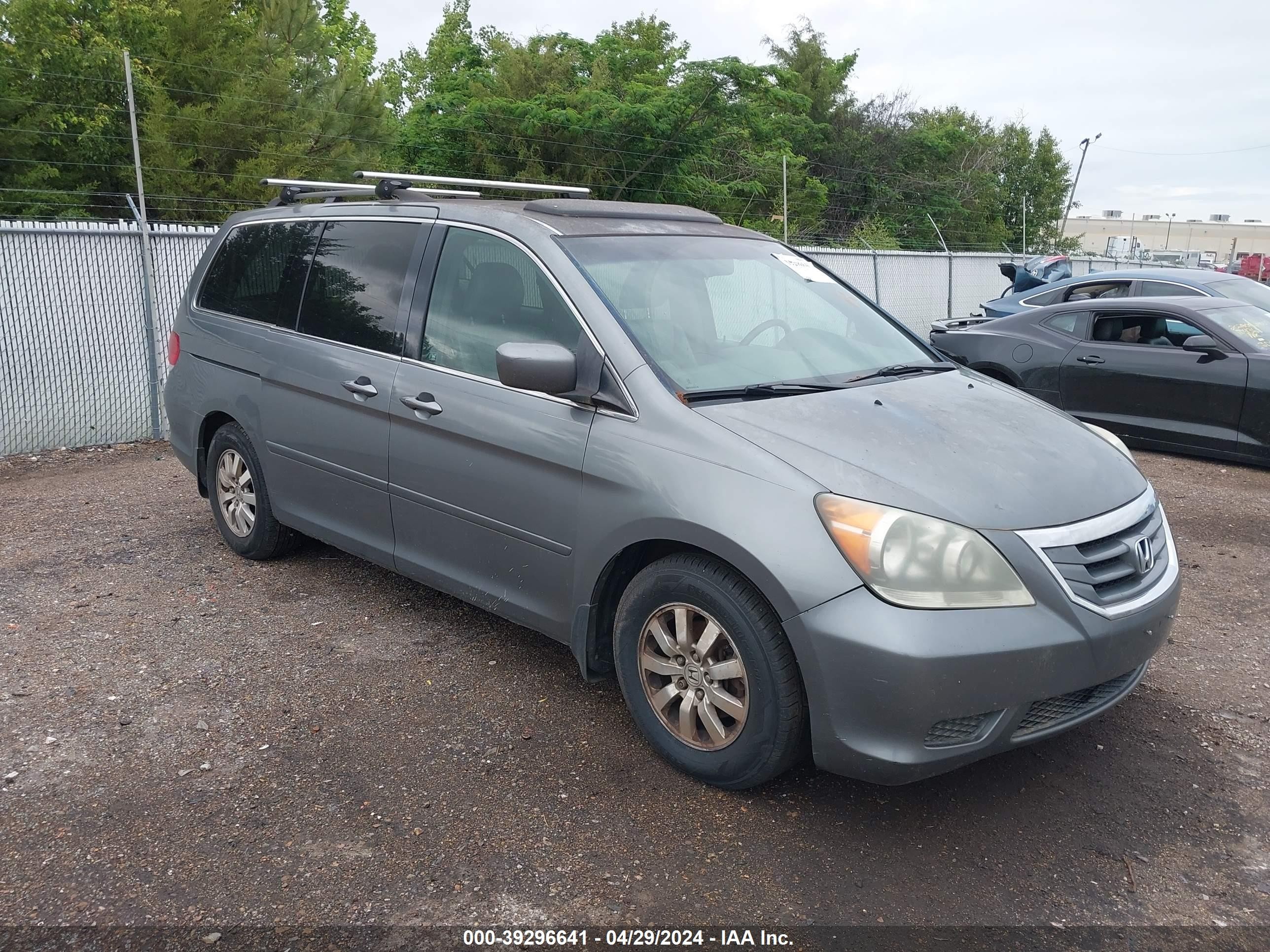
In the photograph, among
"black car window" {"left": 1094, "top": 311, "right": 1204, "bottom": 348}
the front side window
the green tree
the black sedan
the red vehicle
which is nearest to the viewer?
the front side window

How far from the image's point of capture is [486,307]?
4.01 meters

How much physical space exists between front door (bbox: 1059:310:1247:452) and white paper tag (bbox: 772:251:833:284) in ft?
15.4

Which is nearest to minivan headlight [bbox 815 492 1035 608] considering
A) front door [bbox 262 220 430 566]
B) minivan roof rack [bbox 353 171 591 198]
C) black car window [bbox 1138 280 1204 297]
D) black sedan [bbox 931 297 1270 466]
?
front door [bbox 262 220 430 566]

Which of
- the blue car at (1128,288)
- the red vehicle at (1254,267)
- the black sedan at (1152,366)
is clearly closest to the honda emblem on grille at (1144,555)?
the black sedan at (1152,366)

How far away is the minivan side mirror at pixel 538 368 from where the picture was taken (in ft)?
11.3

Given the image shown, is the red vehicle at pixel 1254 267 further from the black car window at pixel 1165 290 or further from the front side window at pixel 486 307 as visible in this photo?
the front side window at pixel 486 307

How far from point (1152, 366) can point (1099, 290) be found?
2250mm

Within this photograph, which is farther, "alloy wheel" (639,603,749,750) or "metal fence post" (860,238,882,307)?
"metal fence post" (860,238,882,307)

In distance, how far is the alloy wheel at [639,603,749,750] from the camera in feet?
10.3

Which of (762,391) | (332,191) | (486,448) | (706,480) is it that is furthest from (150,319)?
(706,480)

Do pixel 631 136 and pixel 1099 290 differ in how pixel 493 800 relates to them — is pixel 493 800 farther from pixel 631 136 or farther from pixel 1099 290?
pixel 631 136

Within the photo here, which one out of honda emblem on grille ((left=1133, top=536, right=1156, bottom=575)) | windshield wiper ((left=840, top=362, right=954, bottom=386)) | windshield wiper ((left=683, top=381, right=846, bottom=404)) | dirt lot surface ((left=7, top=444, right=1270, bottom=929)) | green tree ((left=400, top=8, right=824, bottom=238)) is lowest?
dirt lot surface ((left=7, top=444, right=1270, bottom=929))

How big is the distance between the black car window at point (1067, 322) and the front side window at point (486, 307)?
647cm

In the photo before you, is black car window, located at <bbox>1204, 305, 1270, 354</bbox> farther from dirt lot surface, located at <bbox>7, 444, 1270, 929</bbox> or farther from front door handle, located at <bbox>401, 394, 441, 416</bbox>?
front door handle, located at <bbox>401, 394, 441, 416</bbox>
